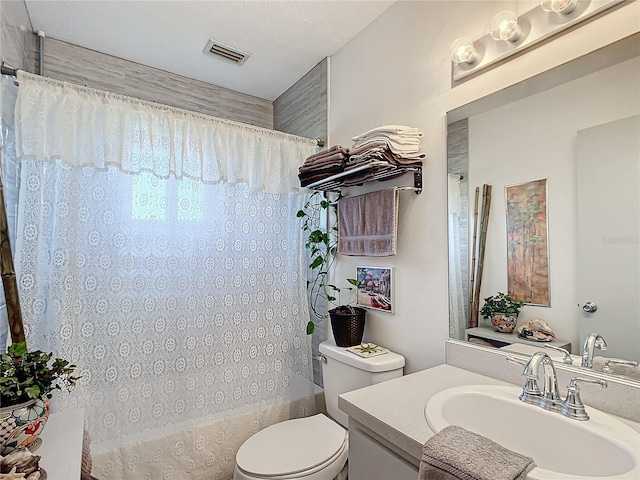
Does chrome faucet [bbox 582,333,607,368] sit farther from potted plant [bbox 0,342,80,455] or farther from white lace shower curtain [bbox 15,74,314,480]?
potted plant [bbox 0,342,80,455]

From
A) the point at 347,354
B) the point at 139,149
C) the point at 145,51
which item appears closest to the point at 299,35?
the point at 145,51

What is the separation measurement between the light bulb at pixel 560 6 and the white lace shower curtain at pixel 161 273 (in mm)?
1324

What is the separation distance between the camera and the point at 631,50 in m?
0.93

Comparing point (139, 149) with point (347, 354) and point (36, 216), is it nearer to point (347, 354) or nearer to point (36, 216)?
point (36, 216)

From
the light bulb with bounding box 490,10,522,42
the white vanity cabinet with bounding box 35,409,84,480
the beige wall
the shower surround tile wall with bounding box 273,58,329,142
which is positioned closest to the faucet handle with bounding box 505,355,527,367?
the beige wall

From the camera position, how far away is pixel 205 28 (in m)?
1.81

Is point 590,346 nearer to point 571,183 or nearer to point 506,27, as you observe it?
point 571,183

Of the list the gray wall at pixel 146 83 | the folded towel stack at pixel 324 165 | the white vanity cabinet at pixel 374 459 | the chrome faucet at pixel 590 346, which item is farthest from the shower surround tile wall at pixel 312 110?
the chrome faucet at pixel 590 346

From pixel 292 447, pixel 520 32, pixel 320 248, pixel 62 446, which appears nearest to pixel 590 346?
pixel 520 32

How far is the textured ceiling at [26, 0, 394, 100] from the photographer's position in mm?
1657

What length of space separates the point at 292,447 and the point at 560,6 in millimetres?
1834

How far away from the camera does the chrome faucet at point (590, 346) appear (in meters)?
0.97

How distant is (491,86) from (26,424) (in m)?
1.80

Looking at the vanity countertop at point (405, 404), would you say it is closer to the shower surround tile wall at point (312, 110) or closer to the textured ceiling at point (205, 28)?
the shower surround tile wall at point (312, 110)
